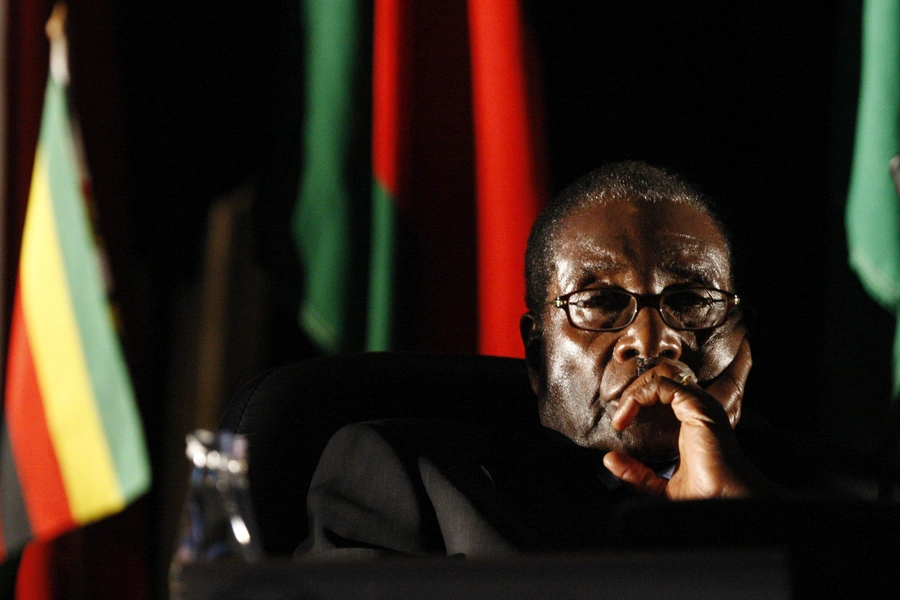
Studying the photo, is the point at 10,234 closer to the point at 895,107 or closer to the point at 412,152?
the point at 412,152

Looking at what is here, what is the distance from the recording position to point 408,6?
205 centimetres

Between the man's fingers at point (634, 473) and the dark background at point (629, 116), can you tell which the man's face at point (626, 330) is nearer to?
the man's fingers at point (634, 473)

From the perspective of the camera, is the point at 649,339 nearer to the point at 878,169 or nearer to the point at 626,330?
the point at 626,330

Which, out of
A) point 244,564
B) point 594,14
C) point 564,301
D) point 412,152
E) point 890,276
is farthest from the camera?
point 594,14

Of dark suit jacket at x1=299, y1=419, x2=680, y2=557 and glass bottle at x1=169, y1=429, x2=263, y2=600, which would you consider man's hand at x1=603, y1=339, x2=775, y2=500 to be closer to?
dark suit jacket at x1=299, y1=419, x2=680, y2=557

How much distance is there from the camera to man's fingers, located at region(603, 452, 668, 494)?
1.23 m

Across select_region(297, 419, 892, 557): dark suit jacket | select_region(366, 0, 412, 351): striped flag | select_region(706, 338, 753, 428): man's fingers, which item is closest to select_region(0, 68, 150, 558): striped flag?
select_region(366, 0, 412, 351): striped flag

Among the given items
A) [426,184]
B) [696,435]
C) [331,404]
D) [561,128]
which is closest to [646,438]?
[696,435]

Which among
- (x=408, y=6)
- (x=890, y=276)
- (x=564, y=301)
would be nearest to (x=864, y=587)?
(x=564, y=301)

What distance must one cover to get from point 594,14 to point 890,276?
2.87 feet

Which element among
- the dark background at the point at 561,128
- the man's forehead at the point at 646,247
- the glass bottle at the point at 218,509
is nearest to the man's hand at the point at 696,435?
the man's forehead at the point at 646,247

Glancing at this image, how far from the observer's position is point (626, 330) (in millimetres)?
1318

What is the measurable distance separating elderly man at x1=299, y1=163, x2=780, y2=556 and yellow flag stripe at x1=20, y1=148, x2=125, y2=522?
0.89 metres

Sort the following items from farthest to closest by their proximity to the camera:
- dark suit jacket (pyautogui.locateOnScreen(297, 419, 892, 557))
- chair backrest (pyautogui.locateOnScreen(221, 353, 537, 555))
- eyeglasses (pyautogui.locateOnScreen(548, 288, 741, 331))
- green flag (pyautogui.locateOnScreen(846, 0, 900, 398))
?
green flag (pyautogui.locateOnScreen(846, 0, 900, 398)) < eyeglasses (pyautogui.locateOnScreen(548, 288, 741, 331)) < chair backrest (pyautogui.locateOnScreen(221, 353, 537, 555)) < dark suit jacket (pyautogui.locateOnScreen(297, 419, 892, 557))
